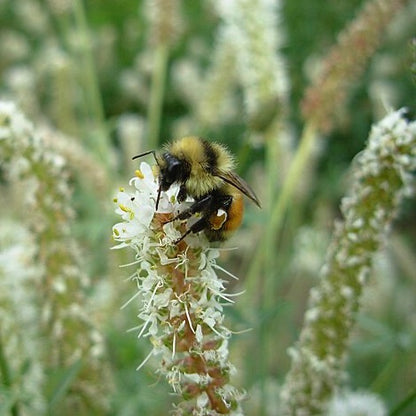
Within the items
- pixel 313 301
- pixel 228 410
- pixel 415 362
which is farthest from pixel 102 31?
pixel 228 410

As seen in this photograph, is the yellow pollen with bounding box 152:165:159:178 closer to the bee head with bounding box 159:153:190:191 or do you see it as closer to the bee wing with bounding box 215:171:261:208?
the bee head with bounding box 159:153:190:191

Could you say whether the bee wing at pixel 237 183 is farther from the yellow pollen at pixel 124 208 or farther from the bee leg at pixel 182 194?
the yellow pollen at pixel 124 208

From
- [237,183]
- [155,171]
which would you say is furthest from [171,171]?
[237,183]

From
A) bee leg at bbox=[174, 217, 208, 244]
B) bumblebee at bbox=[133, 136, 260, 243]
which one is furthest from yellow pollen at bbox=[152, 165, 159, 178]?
bee leg at bbox=[174, 217, 208, 244]

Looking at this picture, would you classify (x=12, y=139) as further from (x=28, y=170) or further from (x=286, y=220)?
(x=286, y=220)

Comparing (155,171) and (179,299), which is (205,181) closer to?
(155,171)

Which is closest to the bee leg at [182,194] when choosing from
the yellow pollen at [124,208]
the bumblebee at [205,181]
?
the bumblebee at [205,181]
